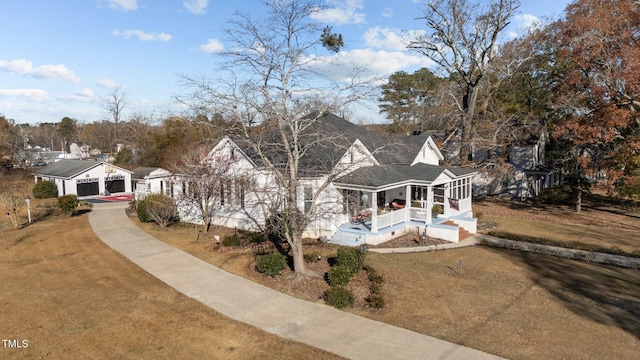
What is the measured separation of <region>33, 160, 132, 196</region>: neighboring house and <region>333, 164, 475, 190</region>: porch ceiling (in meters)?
28.3

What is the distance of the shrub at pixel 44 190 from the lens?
34969mm

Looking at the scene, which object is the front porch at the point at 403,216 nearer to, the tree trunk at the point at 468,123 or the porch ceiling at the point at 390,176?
the porch ceiling at the point at 390,176

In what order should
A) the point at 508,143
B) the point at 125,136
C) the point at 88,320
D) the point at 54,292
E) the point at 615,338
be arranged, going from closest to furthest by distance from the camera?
the point at 615,338
the point at 88,320
the point at 54,292
the point at 508,143
the point at 125,136

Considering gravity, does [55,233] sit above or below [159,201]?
below

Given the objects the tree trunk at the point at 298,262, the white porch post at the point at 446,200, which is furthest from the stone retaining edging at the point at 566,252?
the tree trunk at the point at 298,262

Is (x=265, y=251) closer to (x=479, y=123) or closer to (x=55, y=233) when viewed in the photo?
(x=55, y=233)

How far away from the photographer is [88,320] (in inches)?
416

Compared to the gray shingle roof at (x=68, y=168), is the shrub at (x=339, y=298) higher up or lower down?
lower down

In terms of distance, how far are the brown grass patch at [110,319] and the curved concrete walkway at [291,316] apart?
0.42m

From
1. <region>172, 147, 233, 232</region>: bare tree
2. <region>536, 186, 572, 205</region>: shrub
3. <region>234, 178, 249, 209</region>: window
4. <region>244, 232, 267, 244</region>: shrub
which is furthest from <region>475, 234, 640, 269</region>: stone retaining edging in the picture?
<region>536, 186, 572, 205</region>: shrub

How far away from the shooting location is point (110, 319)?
10.6m

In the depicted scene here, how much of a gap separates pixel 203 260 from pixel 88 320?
5.85 metres

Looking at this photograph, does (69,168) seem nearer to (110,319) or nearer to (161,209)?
(161,209)

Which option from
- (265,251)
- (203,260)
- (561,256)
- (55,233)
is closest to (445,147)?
(561,256)
